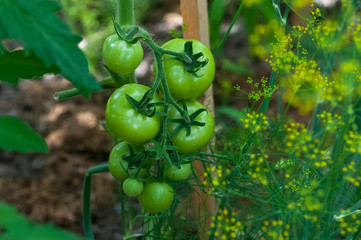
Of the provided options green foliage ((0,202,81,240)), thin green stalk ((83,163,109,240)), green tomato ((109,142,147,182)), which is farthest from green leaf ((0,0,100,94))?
thin green stalk ((83,163,109,240))

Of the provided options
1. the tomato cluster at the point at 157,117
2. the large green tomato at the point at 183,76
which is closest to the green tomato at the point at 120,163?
the tomato cluster at the point at 157,117

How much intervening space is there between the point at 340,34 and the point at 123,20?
462 millimetres

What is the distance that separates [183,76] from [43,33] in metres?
0.31

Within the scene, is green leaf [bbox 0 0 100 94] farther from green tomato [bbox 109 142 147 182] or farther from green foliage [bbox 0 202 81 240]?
green tomato [bbox 109 142 147 182]

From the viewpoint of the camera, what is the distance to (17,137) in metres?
0.53

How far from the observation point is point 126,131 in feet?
2.56

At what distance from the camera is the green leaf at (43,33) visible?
0.54 metres

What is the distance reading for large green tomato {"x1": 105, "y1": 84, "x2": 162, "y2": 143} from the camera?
0.78 m

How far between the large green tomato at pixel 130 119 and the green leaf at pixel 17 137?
0.25 m

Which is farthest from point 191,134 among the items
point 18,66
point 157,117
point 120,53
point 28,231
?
point 28,231

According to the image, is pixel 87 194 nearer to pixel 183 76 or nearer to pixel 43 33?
pixel 183 76

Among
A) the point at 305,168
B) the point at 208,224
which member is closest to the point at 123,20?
the point at 305,168

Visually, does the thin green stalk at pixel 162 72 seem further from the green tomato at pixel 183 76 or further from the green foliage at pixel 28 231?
the green foliage at pixel 28 231

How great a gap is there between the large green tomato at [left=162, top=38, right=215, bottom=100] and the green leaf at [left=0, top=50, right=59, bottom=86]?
0.70ft
